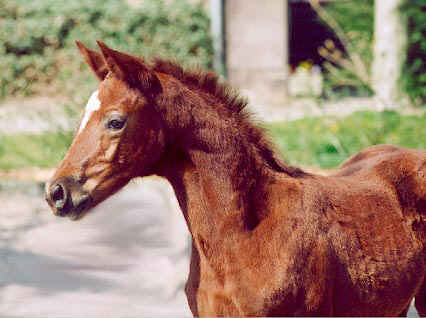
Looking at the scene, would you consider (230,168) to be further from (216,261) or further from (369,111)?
(369,111)

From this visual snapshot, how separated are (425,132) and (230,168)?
603 centimetres

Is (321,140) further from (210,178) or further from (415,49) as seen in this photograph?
(210,178)

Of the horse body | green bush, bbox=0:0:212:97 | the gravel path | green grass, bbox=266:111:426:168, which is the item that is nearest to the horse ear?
the horse body

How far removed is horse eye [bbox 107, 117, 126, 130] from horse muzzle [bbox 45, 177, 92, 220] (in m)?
0.26

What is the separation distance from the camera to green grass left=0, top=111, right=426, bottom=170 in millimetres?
8102

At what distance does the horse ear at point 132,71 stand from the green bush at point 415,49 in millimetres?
7596

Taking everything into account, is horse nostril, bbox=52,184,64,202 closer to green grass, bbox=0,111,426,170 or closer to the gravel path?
the gravel path

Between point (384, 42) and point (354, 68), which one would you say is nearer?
point (354, 68)

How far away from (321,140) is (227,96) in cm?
597

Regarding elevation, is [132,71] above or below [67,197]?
above

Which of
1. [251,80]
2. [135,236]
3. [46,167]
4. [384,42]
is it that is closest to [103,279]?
[135,236]

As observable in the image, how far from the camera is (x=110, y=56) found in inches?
103

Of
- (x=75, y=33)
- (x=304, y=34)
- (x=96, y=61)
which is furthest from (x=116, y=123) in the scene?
(x=304, y=34)

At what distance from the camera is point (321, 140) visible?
28.6 ft
